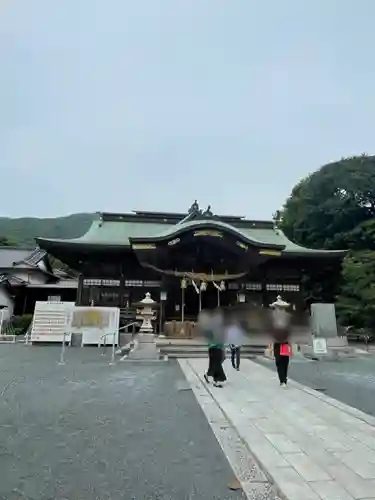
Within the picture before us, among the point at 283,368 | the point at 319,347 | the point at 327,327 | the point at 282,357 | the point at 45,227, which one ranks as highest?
the point at 45,227

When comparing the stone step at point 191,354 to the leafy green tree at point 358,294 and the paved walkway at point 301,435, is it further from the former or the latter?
the leafy green tree at point 358,294

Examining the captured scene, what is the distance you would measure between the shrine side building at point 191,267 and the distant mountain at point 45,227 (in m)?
64.1

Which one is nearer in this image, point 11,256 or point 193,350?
point 193,350

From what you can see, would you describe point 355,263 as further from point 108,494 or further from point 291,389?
point 108,494

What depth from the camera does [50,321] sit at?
15938 mm

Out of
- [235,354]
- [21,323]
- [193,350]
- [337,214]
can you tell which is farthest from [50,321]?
[337,214]

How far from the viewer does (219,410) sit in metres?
5.57

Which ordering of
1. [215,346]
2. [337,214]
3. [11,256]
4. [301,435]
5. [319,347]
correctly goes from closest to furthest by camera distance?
[301,435]
[215,346]
[319,347]
[337,214]
[11,256]

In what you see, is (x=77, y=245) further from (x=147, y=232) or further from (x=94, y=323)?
(x=147, y=232)

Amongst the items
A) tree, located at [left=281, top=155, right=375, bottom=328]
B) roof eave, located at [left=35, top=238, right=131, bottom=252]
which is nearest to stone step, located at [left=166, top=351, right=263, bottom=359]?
roof eave, located at [left=35, top=238, right=131, bottom=252]

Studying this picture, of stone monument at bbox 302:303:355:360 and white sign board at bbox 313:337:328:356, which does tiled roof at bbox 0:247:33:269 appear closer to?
stone monument at bbox 302:303:355:360

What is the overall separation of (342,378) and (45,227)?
89267 mm

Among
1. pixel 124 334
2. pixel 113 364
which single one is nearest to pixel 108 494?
pixel 113 364

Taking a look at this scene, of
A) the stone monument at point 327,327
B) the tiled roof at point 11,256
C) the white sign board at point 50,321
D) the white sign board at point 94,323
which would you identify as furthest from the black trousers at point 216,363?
the tiled roof at point 11,256
